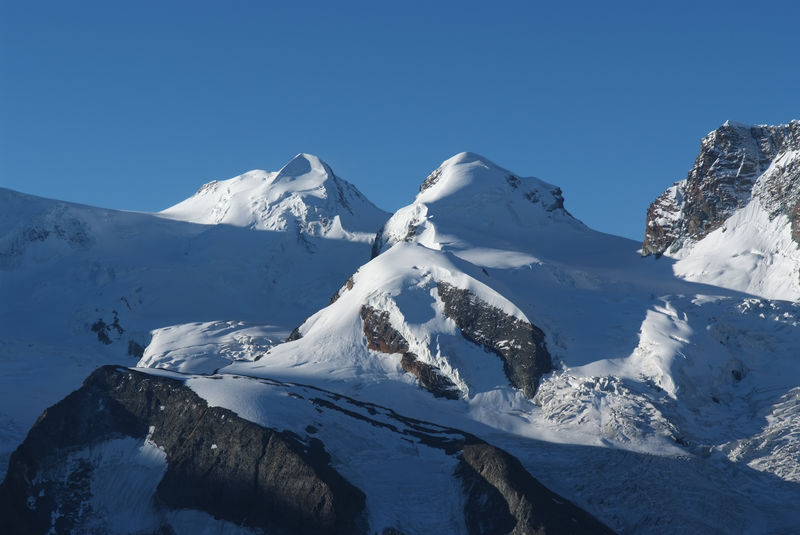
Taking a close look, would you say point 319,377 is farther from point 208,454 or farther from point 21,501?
point 21,501

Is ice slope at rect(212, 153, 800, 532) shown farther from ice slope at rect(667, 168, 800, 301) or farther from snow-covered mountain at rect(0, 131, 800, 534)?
ice slope at rect(667, 168, 800, 301)

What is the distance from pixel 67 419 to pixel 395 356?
41.3 metres

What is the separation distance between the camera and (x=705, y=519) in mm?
124812

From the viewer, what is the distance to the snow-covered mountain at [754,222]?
589 ft

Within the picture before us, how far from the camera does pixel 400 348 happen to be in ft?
517

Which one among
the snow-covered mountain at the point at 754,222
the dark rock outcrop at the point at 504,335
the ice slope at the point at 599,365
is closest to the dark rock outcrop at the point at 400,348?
the ice slope at the point at 599,365

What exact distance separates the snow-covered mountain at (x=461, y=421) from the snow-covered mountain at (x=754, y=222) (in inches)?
86.2

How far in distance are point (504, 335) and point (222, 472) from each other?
44593 millimetres

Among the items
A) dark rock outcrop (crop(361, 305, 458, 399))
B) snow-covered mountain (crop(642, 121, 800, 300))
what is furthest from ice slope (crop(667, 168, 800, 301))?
dark rock outcrop (crop(361, 305, 458, 399))

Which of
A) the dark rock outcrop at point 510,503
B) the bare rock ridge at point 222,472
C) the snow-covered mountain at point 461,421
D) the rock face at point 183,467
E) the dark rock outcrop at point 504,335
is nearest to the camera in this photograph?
the dark rock outcrop at point 510,503

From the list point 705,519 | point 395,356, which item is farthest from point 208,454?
point 705,519

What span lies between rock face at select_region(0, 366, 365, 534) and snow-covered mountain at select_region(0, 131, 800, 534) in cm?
20

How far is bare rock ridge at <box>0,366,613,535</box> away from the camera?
11894cm

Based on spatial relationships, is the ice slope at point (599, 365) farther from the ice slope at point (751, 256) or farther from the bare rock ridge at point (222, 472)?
the bare rock ridge at point (222, 472)
